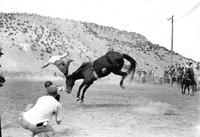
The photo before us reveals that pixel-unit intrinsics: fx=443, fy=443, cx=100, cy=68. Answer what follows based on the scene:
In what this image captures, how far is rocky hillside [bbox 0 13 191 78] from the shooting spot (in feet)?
292

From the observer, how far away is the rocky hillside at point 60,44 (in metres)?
89.1

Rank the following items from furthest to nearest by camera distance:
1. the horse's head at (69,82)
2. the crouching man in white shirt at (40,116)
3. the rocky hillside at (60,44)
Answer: the rocky hillside at (60,44) < the horse's head at (69,82) < the crouching man in white shirt at (40,116)

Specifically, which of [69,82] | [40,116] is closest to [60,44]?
[69,82]

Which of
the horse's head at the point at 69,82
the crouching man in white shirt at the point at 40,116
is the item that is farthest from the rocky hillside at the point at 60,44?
the crouching man in white shirt at the point at 40,116

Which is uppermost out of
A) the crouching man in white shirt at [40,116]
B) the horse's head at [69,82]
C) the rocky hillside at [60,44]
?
the rocky hillside at [60,44]

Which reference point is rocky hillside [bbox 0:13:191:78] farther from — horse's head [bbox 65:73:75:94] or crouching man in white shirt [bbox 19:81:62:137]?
crouching man in white shirt [bbox 19:81:62:137]

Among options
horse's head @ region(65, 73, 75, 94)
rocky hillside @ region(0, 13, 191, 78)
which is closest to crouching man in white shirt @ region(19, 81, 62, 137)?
horse's head @ region(65, 73, 75, 94)

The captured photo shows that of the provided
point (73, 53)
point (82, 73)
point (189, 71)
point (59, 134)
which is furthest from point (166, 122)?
point (73, 53)

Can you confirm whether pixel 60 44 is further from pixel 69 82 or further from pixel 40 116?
pixel 40 116

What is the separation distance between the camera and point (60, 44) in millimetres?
107750

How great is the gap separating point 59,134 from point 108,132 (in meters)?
1.11

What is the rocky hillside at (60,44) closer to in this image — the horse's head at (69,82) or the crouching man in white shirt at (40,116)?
the horse's head at (69,82)

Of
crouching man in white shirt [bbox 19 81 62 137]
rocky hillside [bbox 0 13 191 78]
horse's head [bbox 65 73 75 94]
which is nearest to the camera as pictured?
crouching man in white shirt [bbox 19 81 62 137]

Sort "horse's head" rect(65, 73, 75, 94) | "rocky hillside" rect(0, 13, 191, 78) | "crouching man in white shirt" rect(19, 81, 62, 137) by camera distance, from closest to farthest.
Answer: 1. "crouching man in white shirt" rect(19, 81, 62, 137)
2. "horse's head" rect(65, 73, 75, 94)
3. "rocky hillside" rect(0, 13, 191, 78)
